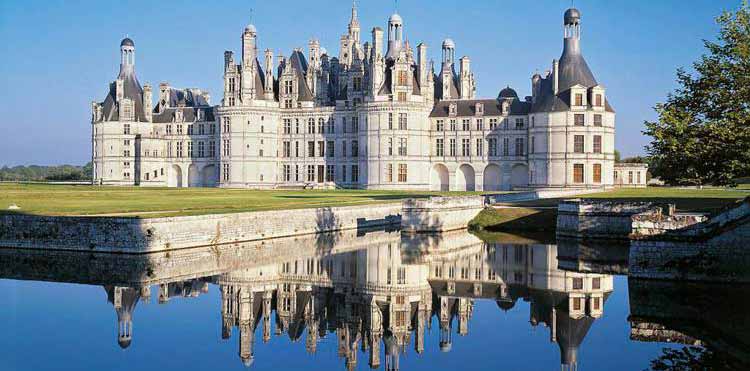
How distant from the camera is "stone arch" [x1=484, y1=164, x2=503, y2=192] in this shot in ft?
213

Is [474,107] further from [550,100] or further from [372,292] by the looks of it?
[372,292]

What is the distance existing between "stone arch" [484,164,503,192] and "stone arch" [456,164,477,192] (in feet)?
3.49

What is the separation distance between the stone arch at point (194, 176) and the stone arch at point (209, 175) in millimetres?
457

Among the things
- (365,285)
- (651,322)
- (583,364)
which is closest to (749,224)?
(651,322)

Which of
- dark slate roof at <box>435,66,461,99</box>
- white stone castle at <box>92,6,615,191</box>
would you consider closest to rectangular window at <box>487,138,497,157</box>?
white stone castle at <box>92,6,615,191</box>

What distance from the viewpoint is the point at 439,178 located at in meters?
67.4

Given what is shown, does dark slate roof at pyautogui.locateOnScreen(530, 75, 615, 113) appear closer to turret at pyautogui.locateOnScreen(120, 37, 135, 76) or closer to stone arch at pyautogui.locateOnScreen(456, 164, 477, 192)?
stone arch at pyautogui.locateOnScreen(456, 164, 477, 192)

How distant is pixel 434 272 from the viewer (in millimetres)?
24453

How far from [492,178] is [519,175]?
2540mm

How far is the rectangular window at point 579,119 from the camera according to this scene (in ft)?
192

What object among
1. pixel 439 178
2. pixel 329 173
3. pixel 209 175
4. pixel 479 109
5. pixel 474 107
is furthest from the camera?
pixel 209 175

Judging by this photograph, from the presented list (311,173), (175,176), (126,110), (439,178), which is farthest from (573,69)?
(126,110)

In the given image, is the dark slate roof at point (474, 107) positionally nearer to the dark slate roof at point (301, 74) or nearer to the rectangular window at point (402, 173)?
the rectangular window at point (402, 173)

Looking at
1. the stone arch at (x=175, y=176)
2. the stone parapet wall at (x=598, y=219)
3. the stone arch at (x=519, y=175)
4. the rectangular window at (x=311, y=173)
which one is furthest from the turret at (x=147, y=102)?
the stone parapet wall at (x=598, y=219)
